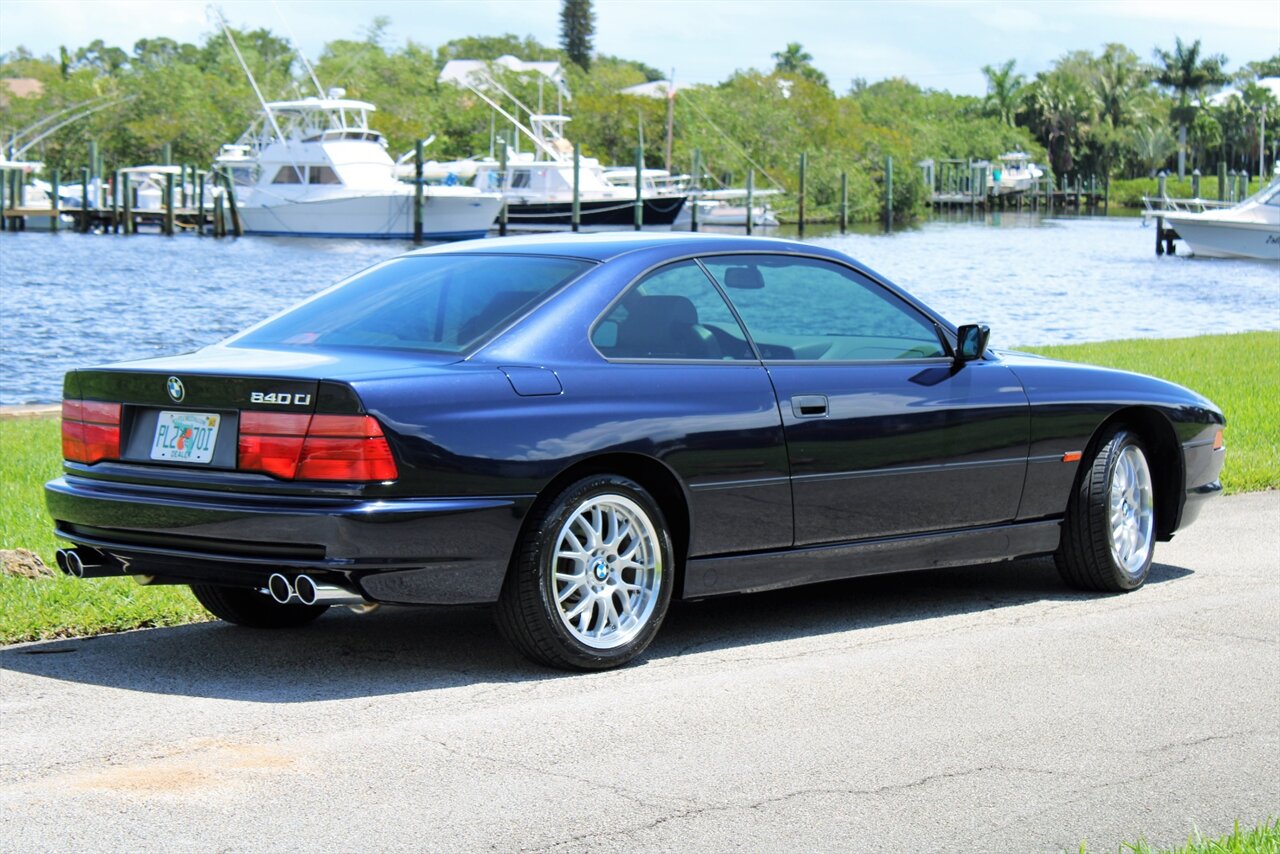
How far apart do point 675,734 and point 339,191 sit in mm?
68952

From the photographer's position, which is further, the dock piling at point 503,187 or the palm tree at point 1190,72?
the palm tree at point 1190,72

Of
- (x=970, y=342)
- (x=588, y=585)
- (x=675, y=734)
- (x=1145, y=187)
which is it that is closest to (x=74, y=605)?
(x=588, y=585)

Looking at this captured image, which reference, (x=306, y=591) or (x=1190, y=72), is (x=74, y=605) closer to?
(x=306, y=591)

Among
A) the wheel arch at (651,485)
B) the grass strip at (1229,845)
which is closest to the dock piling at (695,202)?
the wheel arch at (651,485)

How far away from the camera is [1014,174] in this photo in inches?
5901

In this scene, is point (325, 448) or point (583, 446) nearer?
point (325, 448)

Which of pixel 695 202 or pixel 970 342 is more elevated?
pixel 695 202

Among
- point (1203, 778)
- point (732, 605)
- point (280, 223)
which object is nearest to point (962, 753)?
point (1203, 778)

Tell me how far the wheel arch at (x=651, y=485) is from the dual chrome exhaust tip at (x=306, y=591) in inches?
23.2

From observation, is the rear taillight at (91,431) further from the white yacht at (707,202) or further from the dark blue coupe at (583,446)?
the white yacht at (707,202)

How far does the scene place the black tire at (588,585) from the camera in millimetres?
5727

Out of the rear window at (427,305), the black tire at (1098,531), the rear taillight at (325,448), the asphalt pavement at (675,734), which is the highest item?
the rear window at (427,305)

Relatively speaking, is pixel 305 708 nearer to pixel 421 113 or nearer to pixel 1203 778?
pixel 1203 778

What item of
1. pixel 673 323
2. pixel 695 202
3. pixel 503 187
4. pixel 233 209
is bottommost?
pixel 673 323
